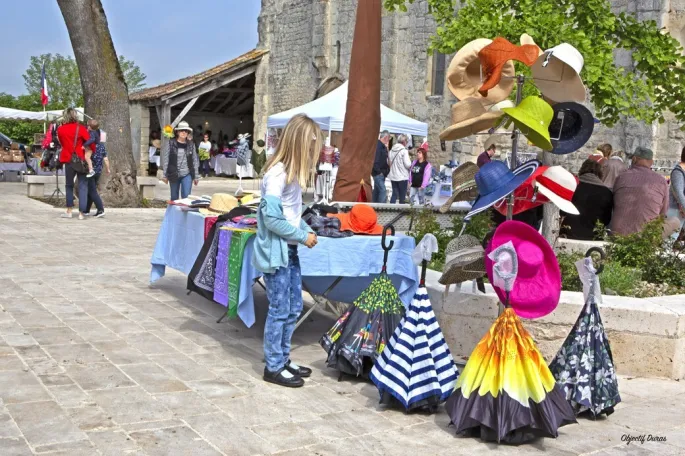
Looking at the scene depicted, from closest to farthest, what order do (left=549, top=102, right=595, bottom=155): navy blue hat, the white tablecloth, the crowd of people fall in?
(left=549, top=102, right=595, bottom=155): navy blue hat, the crowd of people, the white tablecloth

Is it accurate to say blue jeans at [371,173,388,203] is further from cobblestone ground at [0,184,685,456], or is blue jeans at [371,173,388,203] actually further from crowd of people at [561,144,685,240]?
cobblestone ground at [0,184,685,456]

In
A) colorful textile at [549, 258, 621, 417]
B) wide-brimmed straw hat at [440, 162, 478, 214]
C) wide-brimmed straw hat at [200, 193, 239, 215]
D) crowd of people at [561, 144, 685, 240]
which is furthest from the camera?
crowd of people at [561, 144, 685, 240]

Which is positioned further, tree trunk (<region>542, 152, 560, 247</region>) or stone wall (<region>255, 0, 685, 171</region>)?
stone wall (<region>255, 0, 685, 171</region>)

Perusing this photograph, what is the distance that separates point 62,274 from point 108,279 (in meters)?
0.51

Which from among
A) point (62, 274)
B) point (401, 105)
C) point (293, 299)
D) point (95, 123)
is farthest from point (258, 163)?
point (293, 299)

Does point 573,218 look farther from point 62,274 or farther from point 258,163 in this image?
point 258,163

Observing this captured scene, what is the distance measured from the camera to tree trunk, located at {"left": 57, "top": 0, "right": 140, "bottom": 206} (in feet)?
47.1

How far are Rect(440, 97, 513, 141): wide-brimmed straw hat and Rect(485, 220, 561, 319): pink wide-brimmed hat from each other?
28.9 inches

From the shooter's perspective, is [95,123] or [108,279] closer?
[108,279]

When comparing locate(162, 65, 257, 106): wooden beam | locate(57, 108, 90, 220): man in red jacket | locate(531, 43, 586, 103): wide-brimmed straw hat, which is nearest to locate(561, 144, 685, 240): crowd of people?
locate(531, 43, 586, 103): wide-brimmed straw hat

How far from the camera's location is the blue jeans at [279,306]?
4.91m

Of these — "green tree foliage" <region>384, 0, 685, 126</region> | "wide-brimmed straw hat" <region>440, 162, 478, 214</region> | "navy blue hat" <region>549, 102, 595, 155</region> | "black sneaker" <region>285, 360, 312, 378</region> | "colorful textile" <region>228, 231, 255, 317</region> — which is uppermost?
"green tree foliage" <region>384, 0, 685, 126</region>

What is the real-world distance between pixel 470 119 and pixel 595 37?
3060 mm

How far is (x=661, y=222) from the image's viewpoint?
6.76 meters
